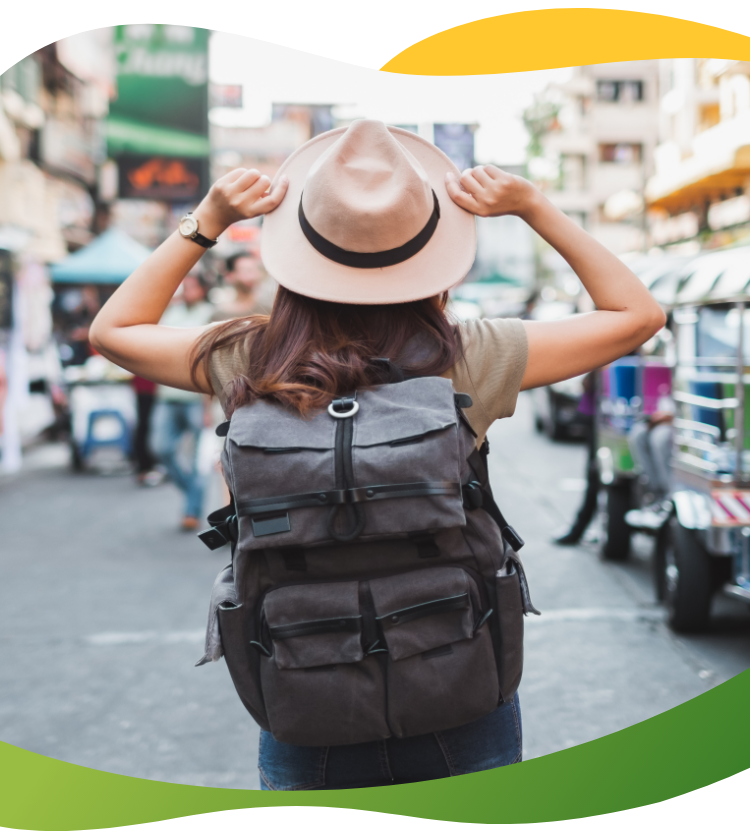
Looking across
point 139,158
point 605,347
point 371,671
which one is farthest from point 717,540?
point 139,158

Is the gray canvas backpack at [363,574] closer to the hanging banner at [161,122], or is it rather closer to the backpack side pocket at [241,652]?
the backpack side pocket at [241,652]

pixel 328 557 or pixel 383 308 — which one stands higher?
pixel 383 308

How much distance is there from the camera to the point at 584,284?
70.1 inches

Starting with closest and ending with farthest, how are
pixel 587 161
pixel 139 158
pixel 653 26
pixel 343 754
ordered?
pixel 343 754, pixel 653 26, pixel 139 158, pixel 587 161

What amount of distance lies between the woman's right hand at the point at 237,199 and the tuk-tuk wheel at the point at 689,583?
12.4 ft

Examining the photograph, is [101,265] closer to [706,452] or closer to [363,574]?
[706,452]

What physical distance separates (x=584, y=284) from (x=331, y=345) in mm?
525

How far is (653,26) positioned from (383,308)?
86 cm

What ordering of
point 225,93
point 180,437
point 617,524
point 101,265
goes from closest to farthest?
point 617,524, point 180,437, point 225,93, point 101,265

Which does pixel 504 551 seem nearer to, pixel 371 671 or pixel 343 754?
pixel 371 671

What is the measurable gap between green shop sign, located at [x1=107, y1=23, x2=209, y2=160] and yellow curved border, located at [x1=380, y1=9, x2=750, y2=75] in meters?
9.41

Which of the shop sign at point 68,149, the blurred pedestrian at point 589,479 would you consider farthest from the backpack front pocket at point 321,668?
the shop sign at point 68,149

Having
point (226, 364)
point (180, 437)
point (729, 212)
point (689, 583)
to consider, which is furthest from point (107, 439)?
point (729, 212)

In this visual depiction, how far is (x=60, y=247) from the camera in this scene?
68.1 feet
